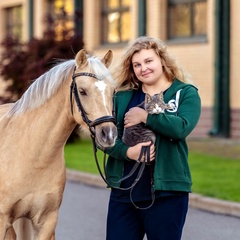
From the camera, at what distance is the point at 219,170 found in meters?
12.3

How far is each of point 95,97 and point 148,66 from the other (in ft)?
1.34

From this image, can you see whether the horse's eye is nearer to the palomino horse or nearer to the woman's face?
the palomino horse

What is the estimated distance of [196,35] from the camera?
18844mm

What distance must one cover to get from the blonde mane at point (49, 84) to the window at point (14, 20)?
20.9 meters

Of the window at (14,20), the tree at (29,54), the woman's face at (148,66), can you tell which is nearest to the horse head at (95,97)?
the woman's face at (148,66)

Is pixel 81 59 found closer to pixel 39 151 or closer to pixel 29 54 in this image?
pixel 39 151

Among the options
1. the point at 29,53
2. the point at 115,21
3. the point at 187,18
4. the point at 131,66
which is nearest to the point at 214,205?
the point at 131,66

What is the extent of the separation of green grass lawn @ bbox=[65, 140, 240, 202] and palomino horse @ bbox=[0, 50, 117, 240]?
473 cm

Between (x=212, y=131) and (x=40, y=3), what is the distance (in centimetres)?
912

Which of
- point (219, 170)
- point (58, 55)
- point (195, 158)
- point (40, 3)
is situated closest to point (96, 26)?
point (40, 3)

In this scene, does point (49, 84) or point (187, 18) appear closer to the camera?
point (49, 84)

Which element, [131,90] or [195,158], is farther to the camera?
[195,158]

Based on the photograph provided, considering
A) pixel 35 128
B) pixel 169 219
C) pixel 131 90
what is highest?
pixel 131 90

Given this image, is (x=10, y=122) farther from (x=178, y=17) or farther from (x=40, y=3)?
(x=40, y=3)
